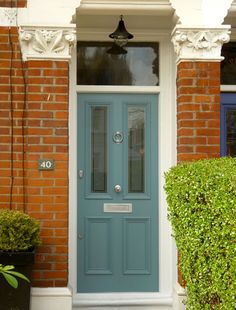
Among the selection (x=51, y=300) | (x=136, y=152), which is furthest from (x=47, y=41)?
(x=51, y=300)

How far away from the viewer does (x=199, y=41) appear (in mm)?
5656

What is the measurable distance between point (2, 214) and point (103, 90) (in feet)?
6.23

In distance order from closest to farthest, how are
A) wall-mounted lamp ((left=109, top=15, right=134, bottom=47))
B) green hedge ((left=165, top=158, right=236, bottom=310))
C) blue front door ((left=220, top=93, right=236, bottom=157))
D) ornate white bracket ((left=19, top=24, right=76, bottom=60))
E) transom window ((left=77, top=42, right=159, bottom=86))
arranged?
green hedge ((left=165, top=158, right=236, bottom=310)) < ornate white bracket ((left=19, top=24, right=76, bottom=60)) < wall-mounted lamp ((left=109, top=15, right=134, bottom=47)) < transom window ((left=77, top=42, right=159, bottom=86)) < blue front door ((left=220, top=93, right=236, bottom=157))

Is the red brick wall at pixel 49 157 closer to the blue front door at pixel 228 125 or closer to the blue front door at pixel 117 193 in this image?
the blue front door at pixel 117 193

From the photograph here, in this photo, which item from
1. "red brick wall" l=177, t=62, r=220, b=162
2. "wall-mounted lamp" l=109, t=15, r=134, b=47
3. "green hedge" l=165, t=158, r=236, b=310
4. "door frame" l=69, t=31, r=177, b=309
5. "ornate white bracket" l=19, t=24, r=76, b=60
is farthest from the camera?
"door frame" l=69, t=31, r=177, b=309

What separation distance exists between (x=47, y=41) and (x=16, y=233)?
191 cm

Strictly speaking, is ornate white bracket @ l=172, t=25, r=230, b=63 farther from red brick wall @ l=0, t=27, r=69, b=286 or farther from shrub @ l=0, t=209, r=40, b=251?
shrub @ l=0, t=209, r=40, b=251

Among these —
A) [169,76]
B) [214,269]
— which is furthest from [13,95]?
[214,269]

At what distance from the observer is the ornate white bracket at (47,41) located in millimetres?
5559

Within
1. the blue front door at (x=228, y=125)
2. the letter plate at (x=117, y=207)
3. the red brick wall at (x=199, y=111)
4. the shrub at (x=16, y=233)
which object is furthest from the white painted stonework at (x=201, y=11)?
the shrub at (x=16, y=233)

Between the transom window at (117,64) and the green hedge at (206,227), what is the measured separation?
6.15 ft

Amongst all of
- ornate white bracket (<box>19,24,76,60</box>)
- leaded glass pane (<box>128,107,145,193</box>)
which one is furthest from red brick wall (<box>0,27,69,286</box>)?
leaded glass pane (<box>128,107,145,193</box>)

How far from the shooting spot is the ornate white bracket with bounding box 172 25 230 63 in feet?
18.5

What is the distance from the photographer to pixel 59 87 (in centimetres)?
566
